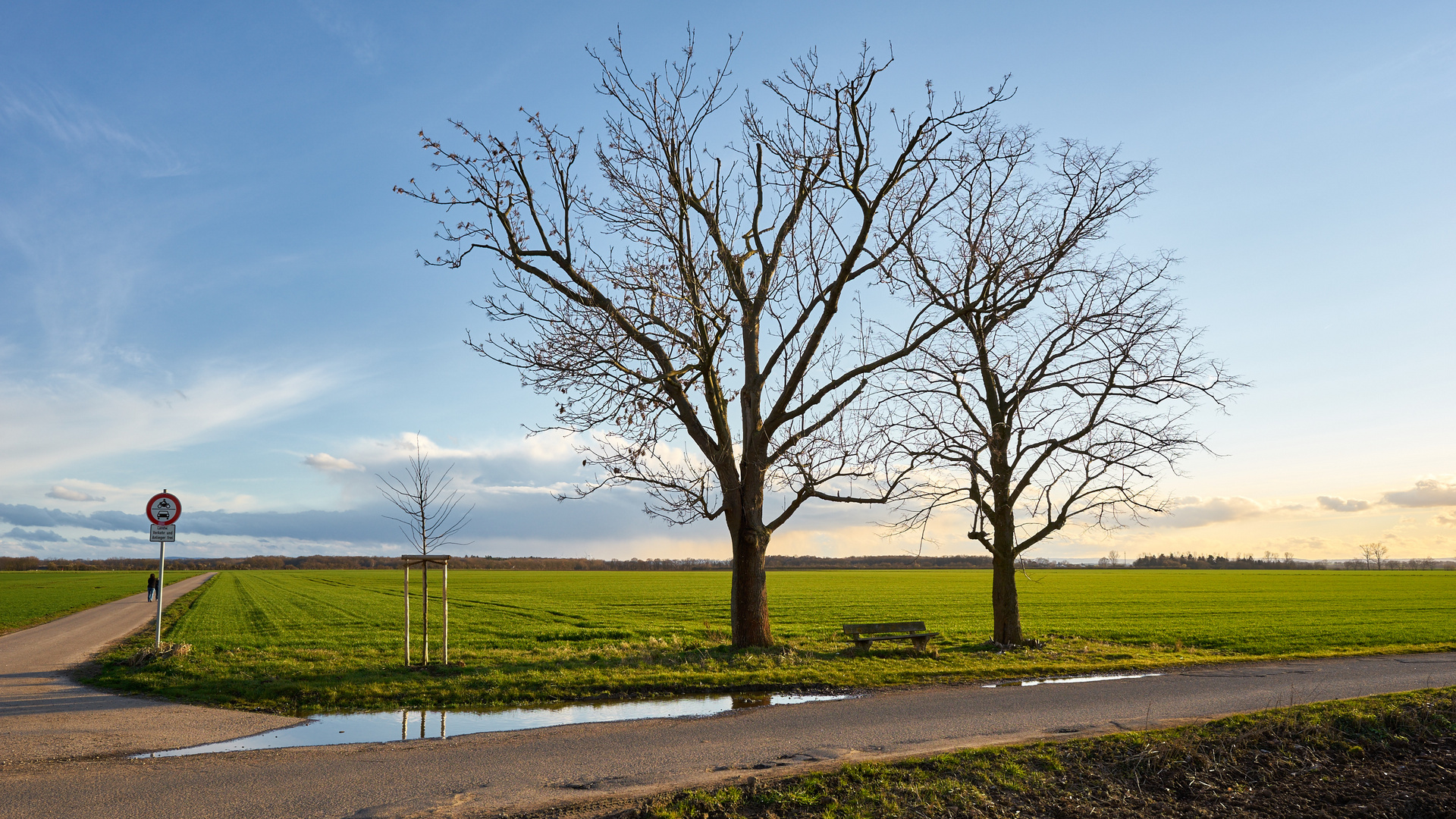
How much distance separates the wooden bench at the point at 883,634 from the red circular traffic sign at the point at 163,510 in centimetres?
1491

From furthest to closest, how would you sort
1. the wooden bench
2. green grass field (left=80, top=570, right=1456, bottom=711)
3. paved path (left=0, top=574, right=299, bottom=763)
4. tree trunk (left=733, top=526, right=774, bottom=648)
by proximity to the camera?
the wooden bench → tree trunk (left=733, top=526, right=774, bottom=648) → green grass field (left=80, top=570, right=1456, bottom=711) → paved path (left=0, top=574, right=299, bottom=763)

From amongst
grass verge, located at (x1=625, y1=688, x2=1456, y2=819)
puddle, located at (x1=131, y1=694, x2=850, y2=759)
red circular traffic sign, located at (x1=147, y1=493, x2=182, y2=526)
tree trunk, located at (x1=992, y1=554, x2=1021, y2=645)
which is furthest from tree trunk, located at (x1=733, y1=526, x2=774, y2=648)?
red circular traffic sign, located at (x1=147, y1=493, x2=182, y2=526)

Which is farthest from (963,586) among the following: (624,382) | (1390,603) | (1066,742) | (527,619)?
(1066,742)

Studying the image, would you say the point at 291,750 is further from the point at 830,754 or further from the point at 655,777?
the point at 830,754

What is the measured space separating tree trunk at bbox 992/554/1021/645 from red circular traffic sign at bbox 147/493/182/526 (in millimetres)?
18368

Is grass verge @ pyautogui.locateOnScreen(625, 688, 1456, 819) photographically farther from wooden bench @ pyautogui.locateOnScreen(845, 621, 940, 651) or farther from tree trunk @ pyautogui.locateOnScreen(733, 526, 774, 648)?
tree trunk @ pyautogui.locateOnScreen(733, 526, 774, 648)

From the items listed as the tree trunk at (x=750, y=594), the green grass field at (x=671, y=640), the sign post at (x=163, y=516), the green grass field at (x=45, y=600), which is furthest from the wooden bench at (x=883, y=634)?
Answer: the green grass field at (x=45, y=600)

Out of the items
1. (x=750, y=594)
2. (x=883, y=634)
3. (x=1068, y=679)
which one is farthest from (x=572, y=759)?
(x=883, y=634)

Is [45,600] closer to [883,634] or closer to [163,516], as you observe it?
[163,516]

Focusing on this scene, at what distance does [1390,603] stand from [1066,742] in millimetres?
48961

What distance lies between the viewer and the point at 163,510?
738 inches

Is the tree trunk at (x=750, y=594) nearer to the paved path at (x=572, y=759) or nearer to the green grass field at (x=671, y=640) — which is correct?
the green grass field at (x=671, y=640)

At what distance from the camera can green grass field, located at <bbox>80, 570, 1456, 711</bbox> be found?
13414mm

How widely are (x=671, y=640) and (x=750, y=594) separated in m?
4.10
